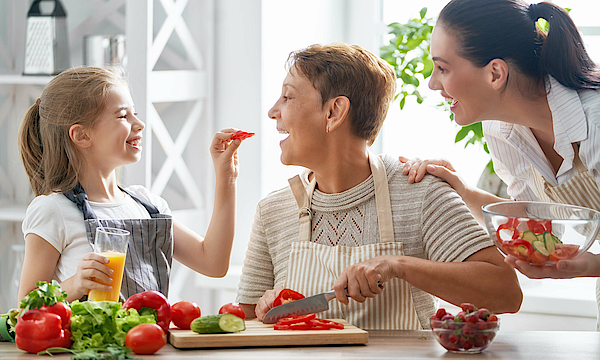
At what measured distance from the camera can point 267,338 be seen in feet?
A: 3.90

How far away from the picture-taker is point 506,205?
1.33 meters

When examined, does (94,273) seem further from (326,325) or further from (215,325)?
(326,325)

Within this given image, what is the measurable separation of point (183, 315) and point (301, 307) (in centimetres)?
24

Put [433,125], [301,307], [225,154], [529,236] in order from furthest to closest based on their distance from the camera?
[433,125] → [225,154] → [301,307] → [529,236]

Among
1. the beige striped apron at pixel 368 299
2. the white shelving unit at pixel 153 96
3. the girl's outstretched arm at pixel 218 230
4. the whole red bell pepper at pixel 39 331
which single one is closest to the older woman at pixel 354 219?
the beige striped apron at pixel 368 299

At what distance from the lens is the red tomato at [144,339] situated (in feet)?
3.57

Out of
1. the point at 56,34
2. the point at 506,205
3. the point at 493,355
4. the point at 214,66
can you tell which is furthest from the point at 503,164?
the point at 56,34

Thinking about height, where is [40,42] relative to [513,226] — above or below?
above

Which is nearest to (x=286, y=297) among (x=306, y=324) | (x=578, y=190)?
(x=306, y=324)

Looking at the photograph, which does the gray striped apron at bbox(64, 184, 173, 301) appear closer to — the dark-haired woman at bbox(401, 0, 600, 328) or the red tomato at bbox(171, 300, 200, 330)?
the red tomato at bbox(171, 300, 200, 330)

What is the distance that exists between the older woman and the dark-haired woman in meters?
0.11

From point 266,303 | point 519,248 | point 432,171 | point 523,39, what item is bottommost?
point 266,303

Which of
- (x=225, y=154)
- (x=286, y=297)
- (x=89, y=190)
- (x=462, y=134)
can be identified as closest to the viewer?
(x=286, y=297)

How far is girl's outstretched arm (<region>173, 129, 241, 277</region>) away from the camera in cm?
175
